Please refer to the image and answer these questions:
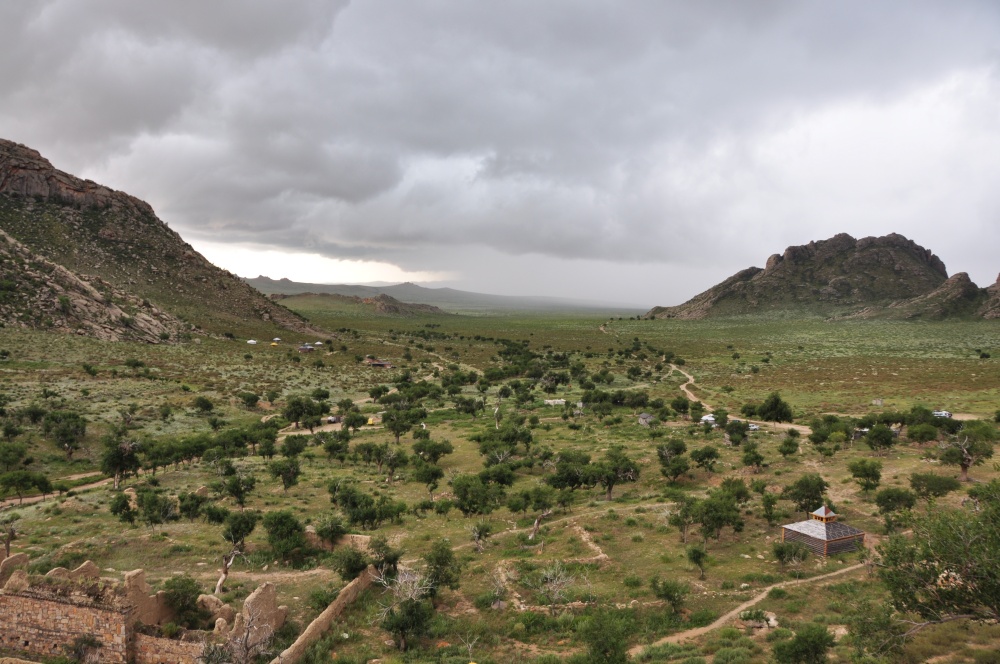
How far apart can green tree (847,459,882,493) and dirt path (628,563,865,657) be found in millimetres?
8616

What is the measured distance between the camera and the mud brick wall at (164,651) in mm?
15016

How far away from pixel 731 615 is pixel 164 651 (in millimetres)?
17037

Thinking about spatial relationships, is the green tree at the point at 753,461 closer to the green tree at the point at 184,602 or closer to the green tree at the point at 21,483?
the green tree at the point at 184,602

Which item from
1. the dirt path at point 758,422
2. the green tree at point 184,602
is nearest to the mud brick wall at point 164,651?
the green tree at point 184,602

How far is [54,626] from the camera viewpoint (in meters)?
15.4

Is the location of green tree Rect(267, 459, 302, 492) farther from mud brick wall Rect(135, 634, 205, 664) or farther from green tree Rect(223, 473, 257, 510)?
mud brick wall Rect(135, 634, 205, 664)

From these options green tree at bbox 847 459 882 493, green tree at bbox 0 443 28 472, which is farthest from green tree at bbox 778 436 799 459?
green tree at bbox 0 443 28 472

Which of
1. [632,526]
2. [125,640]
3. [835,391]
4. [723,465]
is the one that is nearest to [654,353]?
[835,391]

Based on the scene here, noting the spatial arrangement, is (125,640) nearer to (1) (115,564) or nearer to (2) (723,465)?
(1) (115,564)

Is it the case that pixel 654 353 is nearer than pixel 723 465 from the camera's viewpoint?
No

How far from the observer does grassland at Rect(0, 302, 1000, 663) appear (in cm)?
1769

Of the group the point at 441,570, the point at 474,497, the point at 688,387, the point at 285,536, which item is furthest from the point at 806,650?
the point at 688,387

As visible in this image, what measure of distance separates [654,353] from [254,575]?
324 ft

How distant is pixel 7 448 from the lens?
110 ft
